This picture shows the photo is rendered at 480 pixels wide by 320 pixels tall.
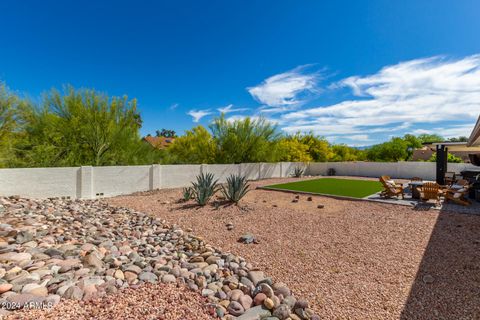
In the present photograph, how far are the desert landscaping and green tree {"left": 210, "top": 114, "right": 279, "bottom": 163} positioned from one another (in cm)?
1115

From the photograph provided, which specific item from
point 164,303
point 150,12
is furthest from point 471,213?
point 150,12

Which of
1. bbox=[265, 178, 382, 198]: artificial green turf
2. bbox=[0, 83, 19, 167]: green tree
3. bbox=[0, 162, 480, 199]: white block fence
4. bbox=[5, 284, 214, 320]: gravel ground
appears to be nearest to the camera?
bbox=[5, 284, 214, 320]: gravel ground

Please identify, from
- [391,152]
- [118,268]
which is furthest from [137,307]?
[391,152]

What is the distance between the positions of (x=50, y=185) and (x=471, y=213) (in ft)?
47.4

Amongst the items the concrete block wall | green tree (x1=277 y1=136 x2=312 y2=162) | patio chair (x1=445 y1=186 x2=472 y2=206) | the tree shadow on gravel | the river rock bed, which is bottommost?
the tree shadow on gravel

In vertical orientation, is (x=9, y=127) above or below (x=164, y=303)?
above

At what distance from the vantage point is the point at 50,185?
8.58 m

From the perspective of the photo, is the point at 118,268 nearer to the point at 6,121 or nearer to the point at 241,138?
the point at 6,121

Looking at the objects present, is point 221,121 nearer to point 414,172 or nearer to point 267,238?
point 267,238

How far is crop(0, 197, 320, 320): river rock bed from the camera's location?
251 centimetres

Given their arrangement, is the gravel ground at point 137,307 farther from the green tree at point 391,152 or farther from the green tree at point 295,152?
the green tree at point 391,152

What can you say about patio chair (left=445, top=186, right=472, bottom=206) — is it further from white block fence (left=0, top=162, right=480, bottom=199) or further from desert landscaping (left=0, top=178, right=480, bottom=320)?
white block fence (left=0, top=162, right=480, bottom=199)

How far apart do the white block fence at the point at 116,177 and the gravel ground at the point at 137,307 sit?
27.0ft

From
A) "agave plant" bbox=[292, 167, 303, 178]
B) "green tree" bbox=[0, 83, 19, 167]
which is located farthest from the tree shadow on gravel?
"agave plant" bbox=[292, 167, 303, 178]
